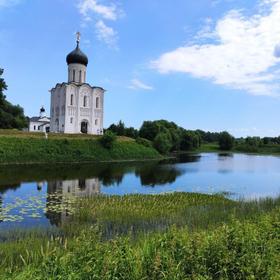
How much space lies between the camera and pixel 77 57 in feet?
186

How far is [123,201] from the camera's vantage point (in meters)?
15.8

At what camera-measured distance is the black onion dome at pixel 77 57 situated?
5653 cm

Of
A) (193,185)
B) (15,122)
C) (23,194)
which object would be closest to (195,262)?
(23,194)

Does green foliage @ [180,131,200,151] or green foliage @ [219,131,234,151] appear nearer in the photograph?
green foliage @ [180,131,200,151]

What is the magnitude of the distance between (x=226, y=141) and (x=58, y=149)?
270 feet

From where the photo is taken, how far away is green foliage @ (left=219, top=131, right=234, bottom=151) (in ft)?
378

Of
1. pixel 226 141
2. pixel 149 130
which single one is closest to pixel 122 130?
pixel 149 130

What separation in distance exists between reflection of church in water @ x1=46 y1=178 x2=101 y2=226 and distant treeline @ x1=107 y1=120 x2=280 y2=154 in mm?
32573

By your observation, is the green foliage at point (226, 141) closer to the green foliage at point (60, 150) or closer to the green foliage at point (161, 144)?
the green foliage at point (161, 144)

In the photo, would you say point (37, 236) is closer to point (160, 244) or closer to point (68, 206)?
point (160, 244)

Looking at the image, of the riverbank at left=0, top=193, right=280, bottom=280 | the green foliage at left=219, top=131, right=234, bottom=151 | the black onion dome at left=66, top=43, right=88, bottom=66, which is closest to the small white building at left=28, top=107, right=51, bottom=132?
the black onion dome at left=66, top=43, right=88, bottom=66

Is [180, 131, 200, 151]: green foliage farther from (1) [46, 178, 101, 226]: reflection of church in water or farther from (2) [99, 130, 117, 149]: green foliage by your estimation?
(1) [46, 178, 101, 226]: reflection of church in water

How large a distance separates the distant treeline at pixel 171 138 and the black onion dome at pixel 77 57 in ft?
39.3

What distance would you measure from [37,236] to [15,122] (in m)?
58.6
